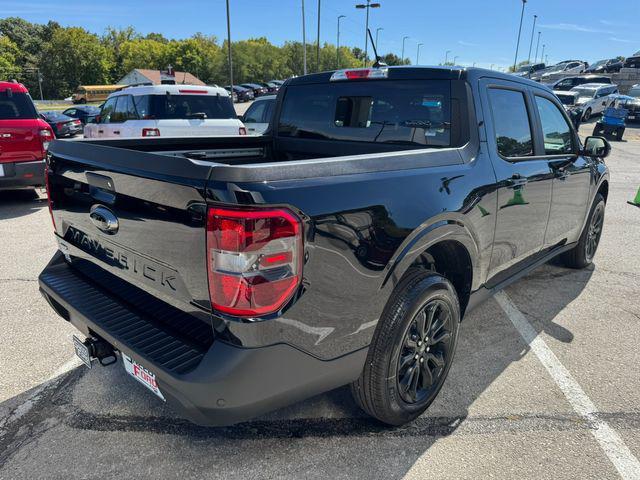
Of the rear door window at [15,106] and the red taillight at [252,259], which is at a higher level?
the rear door window at [15,106]

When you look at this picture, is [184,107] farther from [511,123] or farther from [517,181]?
[517,181]

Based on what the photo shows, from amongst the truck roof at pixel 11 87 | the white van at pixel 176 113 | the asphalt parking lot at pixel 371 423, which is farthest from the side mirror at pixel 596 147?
the truck roof at pixel 11 87

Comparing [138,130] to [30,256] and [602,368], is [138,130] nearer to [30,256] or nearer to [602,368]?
[30,256]

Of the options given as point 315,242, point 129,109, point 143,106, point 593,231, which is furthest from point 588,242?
point 129,109

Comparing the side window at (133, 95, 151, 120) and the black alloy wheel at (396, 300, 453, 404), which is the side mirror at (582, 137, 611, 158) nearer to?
the black alloy wheel at (396, 300, 453, 404)

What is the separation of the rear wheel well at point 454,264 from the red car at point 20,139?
6613 mm

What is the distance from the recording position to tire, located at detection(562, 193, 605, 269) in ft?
15.8

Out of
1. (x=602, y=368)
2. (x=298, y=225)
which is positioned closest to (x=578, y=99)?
(x=602, y=368)

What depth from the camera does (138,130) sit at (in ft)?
27.9

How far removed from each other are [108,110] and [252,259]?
9822mm

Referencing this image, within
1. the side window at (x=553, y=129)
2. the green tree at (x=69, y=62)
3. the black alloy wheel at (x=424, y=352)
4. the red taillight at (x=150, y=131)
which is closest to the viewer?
the black alloy wheel at (x=424, y=352)

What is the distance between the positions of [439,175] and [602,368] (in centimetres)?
193

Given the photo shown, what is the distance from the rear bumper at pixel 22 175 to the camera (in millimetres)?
6918

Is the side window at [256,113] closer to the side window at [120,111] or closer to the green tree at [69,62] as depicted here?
the side window at [120,111]
